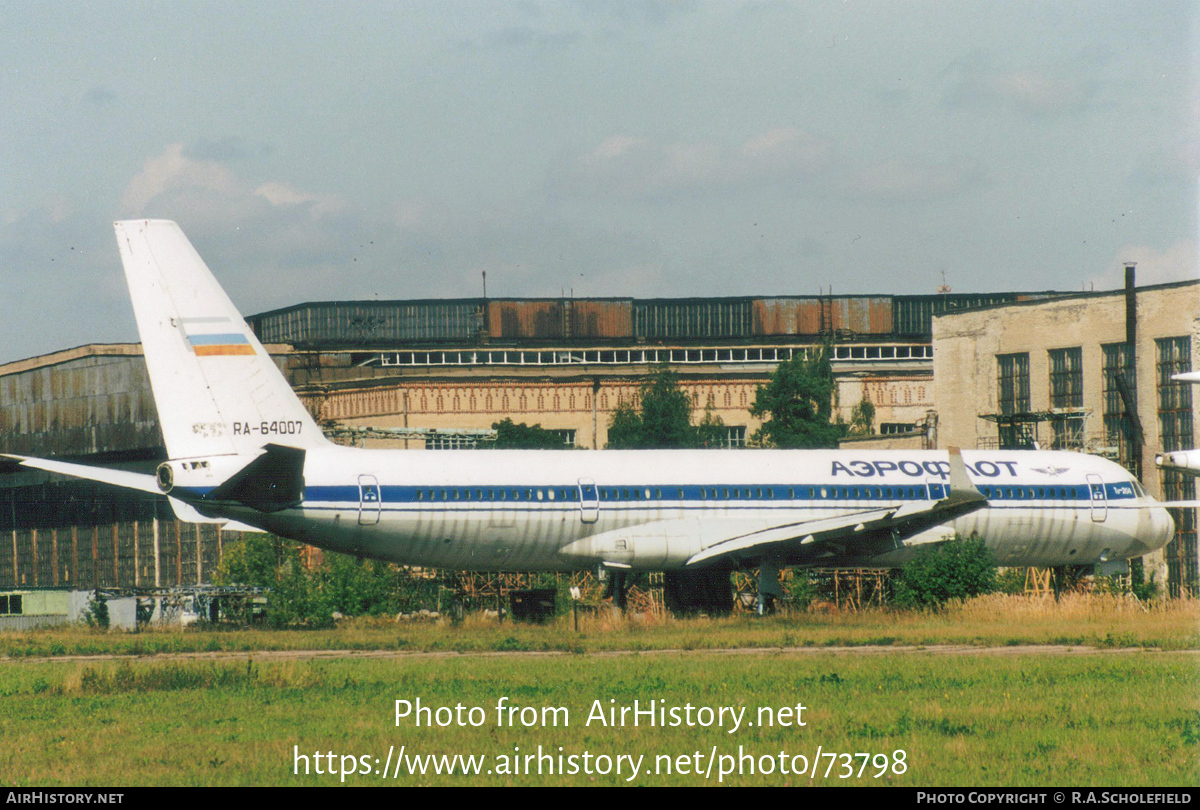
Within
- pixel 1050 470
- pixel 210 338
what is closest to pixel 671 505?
pixel 1050 470

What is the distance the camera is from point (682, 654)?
28359 millimetres

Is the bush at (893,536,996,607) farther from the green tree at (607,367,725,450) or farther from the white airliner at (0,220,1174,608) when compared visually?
the green tree at (607,367,725,450)

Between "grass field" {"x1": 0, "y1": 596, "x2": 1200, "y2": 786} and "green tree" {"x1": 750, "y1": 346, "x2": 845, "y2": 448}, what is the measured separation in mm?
55304

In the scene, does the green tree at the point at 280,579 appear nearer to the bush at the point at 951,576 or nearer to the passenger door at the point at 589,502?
the passenger door at the point at 589,502

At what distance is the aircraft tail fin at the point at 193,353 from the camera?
111ft

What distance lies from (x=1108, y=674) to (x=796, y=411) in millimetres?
67906

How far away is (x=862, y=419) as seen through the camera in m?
97.1

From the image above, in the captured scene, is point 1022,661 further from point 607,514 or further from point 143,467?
point 143,467

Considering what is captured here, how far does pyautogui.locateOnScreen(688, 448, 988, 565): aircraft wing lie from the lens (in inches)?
1452

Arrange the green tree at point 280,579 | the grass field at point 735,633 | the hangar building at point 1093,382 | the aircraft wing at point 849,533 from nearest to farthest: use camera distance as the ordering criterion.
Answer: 1. the grass field at point 735,633
2. the aircraft wing at point 849,533
3. the green tree at point 280,579
4. the hangar building at point 1093,382

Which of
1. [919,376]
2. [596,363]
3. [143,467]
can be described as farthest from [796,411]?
[143,467]

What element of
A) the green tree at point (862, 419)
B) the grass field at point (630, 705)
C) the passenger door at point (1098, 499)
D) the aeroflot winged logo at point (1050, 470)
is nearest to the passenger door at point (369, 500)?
the grass field at point (630, 705)

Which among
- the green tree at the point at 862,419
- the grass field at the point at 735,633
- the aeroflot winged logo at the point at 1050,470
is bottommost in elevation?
the grass field at the point at 735,633

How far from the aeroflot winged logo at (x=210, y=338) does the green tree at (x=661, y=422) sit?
52.6 m
